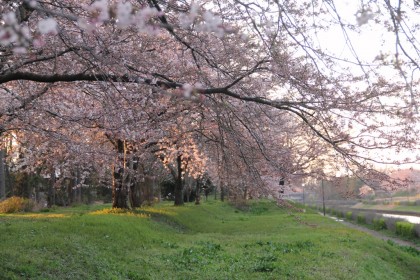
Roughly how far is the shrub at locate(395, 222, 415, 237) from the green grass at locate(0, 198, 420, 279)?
6.40 metres

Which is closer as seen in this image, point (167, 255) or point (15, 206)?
point (167, 255)

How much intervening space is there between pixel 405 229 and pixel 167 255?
1630 cm

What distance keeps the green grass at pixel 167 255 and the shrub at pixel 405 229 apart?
252 inches

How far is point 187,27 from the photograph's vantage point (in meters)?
5.88

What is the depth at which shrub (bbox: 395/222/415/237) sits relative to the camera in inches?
907

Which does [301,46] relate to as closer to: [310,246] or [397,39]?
[397,39]

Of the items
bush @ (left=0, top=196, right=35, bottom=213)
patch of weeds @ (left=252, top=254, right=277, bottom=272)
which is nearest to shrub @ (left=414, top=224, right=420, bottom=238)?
patch of weeds @ (left=252, top=254, right=277, bottom=272)

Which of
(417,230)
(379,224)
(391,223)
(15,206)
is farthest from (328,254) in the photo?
(379,224)

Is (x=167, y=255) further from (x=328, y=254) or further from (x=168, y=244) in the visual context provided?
(x=328, y=254)

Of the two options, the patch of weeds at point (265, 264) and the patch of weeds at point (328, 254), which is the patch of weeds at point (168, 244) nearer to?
the patch of weeds at point (265, 264)

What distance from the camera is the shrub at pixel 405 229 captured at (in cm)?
2305

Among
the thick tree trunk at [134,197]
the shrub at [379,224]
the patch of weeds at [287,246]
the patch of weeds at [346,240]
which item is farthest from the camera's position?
the shrub at [379,224]

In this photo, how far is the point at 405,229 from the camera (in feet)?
77.7

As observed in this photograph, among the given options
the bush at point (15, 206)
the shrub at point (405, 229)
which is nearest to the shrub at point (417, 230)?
the shrub at point (405, 229)
